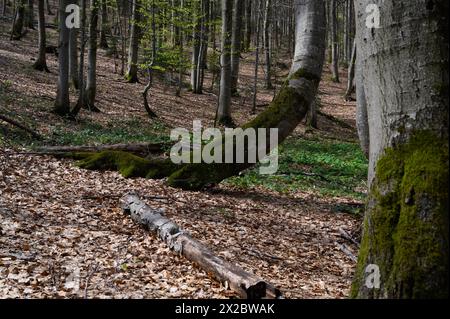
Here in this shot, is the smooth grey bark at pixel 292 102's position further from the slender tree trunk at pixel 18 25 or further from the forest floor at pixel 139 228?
the slender tree trunk at pixel 18 25

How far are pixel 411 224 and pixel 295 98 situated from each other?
5835 mm

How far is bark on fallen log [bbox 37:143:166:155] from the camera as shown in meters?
10.4

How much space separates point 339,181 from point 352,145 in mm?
7038

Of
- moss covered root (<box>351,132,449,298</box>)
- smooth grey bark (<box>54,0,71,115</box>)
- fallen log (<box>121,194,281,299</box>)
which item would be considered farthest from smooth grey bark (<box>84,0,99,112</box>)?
moss covered root (<box>351,132,449,298</box>)

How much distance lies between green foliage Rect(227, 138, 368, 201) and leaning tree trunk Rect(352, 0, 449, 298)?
229 inches

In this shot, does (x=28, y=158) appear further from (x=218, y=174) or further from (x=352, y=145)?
(x=352, y=145)

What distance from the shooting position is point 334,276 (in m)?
5.60

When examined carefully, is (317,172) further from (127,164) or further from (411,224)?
(411,224)

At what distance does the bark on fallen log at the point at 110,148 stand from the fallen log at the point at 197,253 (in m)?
3.72

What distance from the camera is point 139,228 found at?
6527 millimetres

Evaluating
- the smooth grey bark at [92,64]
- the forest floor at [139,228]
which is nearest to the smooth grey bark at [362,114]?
the forest floor at [139,228]

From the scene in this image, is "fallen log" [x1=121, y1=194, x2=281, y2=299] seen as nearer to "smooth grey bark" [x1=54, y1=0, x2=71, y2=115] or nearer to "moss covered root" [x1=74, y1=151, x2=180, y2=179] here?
"moss covered root" [x1=74, y1=151, x2=180, y2=179]

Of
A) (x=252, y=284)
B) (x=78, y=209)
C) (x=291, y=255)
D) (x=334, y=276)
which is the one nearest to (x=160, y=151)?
(x=78, y=209)

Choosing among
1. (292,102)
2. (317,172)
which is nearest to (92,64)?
(317,172)
